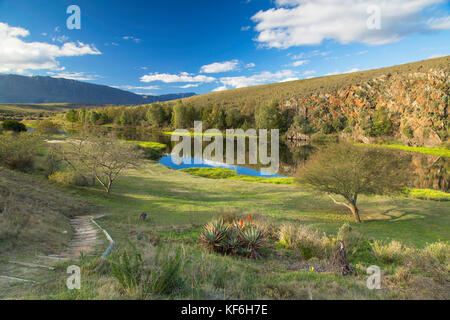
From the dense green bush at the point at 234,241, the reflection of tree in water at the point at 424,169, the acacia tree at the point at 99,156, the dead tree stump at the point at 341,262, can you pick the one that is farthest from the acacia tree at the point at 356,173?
the reflection of tree in water at the point at 424,169

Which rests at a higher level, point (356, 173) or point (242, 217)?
point (356, 173)

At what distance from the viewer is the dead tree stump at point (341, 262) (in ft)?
24.1

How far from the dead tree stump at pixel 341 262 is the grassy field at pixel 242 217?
39 cm

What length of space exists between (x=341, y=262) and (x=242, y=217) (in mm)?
6378

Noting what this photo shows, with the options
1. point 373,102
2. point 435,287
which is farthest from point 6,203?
point 373,102

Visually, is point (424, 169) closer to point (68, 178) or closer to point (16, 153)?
point (68, 178)

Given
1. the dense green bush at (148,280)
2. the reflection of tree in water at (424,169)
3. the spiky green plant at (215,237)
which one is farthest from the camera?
the reflection of tree in water at (424,169)

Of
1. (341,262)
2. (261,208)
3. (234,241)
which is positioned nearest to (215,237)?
(234,241)

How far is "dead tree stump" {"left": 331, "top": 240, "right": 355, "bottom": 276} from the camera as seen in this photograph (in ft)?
24.1

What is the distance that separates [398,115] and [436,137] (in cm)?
1915

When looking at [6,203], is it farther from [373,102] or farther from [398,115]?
[373,102]

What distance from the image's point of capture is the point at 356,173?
19.8 meters

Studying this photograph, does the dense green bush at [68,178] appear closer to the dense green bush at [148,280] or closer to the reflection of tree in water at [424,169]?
the dense green bush at [148,280]

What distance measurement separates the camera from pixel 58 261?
6.88m
